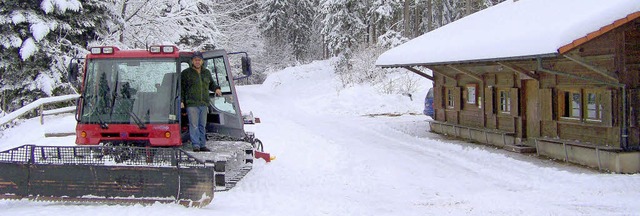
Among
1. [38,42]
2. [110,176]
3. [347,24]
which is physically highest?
[347,24]

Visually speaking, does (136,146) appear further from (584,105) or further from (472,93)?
(472,93)

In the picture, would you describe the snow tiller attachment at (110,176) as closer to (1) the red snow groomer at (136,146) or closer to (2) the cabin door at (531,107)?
(1) the red snow groomer at (136,146)

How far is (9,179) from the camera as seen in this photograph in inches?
294

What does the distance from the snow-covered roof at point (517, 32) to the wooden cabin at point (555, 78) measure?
2cm

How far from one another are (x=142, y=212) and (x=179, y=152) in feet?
2.97

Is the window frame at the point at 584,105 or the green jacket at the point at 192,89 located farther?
the window frame at the point at 584,105

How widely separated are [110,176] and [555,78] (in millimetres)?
9789

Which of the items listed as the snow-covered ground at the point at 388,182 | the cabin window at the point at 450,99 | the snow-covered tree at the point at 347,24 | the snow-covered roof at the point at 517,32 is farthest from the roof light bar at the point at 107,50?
the snow-covered tree at the point at 347,24

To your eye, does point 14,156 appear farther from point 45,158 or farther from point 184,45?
point 184,45

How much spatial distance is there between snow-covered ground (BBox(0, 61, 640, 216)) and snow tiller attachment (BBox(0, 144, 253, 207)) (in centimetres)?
17

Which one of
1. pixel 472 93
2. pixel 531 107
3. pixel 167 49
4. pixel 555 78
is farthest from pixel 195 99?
pixel 472 93

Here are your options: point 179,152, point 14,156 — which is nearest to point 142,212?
point 179,152

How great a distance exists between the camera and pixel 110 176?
7.40m

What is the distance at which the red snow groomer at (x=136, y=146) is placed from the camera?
736 centimetres
